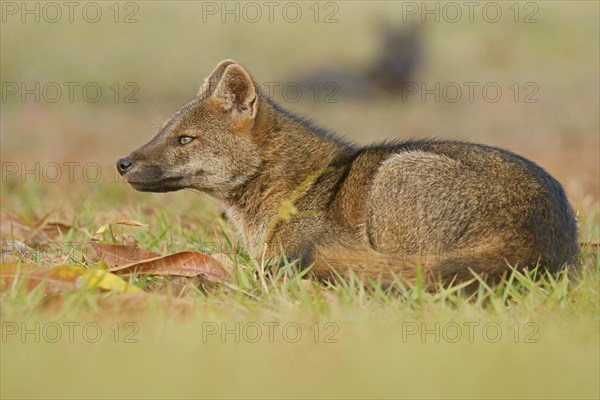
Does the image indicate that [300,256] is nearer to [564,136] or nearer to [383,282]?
[383,282]

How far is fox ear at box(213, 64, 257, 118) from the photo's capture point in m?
5.75

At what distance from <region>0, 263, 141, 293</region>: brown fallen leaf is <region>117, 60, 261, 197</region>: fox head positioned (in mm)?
1304

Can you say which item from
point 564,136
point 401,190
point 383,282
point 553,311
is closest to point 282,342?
point 383,282

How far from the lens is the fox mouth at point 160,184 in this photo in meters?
5.66

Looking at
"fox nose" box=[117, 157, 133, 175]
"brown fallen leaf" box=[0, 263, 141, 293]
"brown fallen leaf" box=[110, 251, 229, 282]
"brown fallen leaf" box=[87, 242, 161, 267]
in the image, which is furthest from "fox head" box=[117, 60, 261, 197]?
"brown fallen leaf" box=[0, 263, 141, 293]

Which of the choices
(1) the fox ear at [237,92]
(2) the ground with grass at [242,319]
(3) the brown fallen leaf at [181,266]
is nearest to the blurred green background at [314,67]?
(2) the ground with grass at [242,319]

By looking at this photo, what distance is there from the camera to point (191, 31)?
26844 millimetres

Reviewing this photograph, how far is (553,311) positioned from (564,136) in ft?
37.4

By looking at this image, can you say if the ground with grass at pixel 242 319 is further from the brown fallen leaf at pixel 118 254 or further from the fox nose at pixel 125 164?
the fox nose at pixel 125 164

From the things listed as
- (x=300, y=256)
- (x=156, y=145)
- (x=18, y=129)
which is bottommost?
(x=18, y=129)

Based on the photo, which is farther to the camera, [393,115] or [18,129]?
[393,115]

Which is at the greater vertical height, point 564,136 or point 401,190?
point 401,190

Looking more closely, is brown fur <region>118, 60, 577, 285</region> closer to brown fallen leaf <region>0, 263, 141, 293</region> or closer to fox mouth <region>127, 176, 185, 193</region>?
fox mouth <region>127, 176, 185, 193</region>

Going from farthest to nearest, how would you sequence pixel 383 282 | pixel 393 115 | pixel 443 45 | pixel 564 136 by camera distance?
pixel 443 45 → pixel 393 115 → pixel 564 136 → pixel 383 282
